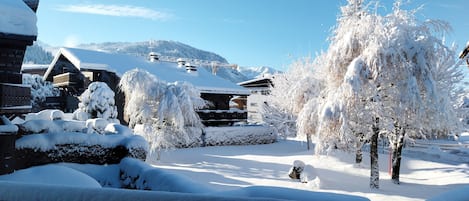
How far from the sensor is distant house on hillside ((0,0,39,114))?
601cm

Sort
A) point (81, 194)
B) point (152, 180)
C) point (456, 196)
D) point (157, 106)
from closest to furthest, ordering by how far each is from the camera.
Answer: point (81, 194)
point (456, 196)
point (152, 180)
point (157, 106)

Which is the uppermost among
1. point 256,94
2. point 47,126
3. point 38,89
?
point 256,94

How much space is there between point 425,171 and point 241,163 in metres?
7.12

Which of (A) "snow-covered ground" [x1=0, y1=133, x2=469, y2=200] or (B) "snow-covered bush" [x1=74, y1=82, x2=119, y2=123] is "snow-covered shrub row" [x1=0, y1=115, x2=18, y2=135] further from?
(B) "snow-covered bush" [x1=74, y1=82, x2=119, y2=123]

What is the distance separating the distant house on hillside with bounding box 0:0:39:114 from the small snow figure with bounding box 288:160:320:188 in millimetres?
7949

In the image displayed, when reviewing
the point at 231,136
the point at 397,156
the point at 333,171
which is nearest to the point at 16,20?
the point at 333,171

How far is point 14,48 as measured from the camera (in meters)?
6.62

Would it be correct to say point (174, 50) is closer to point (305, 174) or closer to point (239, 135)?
point (239, 135)

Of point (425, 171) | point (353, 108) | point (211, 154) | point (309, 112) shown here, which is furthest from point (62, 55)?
point (425, 171)

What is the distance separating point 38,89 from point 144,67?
35.1 feet

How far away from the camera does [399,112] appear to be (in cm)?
1001

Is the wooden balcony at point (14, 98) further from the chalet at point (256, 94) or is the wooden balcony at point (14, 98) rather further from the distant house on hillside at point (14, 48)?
the chalet at point (256, 94)

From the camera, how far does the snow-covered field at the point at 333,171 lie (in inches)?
387

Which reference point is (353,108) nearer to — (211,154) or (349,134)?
(349,134)
